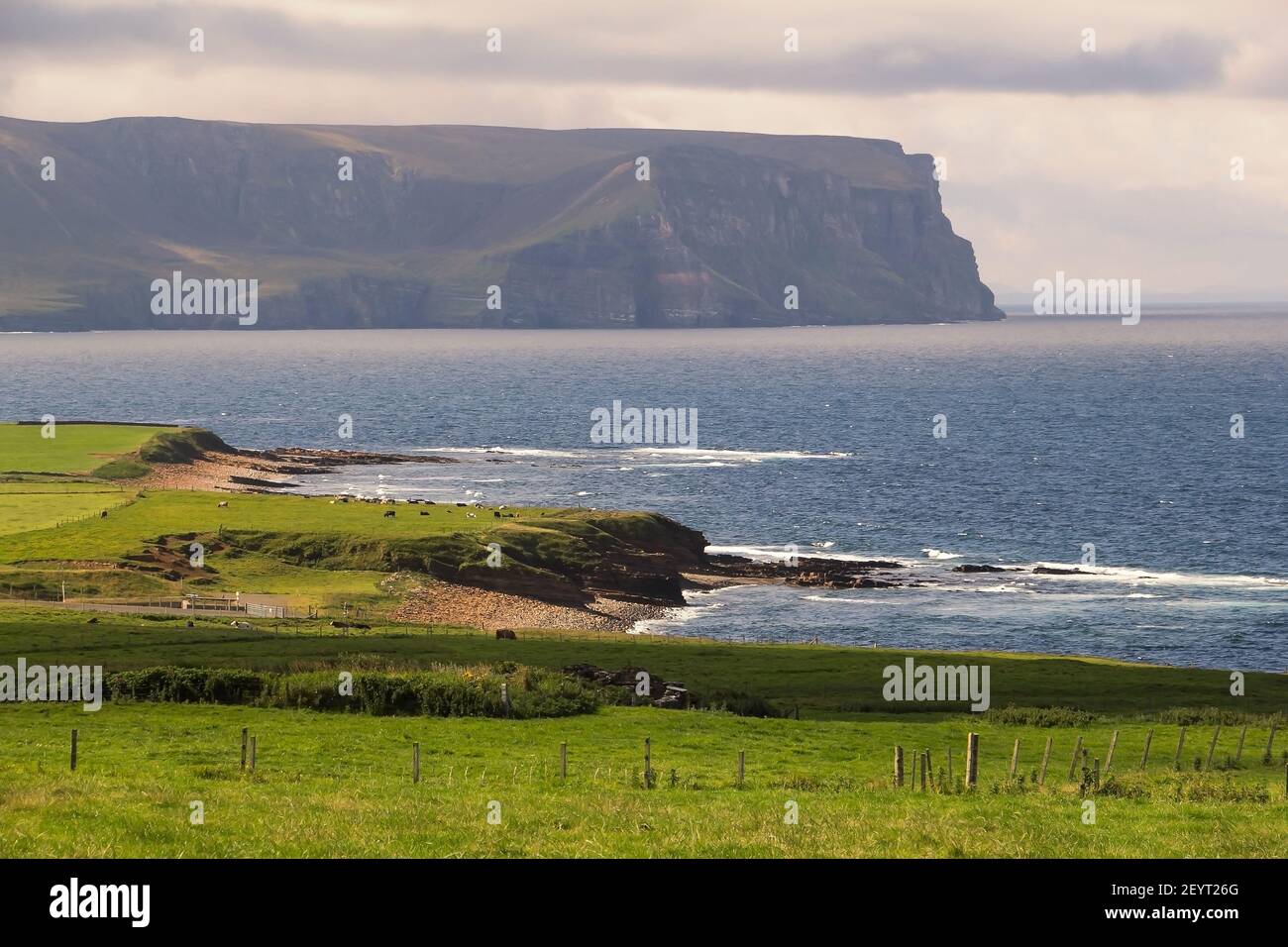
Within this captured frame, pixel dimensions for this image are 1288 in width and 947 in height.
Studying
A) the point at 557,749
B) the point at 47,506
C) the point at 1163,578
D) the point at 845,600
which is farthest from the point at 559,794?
the point at 47,506

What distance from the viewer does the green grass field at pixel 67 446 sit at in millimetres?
146875

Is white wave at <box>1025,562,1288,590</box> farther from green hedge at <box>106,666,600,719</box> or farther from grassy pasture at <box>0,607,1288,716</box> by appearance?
green hedge at <box>106,666,600,719</box>

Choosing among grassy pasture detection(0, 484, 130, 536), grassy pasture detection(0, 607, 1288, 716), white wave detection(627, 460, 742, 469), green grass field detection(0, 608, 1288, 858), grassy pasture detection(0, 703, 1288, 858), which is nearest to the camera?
grassy pasture detection(0, 703, 1288, 858)

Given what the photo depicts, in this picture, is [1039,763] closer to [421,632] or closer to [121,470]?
[421,632]

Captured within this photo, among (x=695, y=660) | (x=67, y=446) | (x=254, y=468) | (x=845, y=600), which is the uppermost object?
(x=67, y=446)

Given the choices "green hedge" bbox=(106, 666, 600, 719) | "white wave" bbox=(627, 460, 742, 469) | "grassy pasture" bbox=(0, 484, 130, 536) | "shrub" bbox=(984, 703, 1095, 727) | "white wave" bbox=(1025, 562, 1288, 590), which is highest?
"white wave" bbox=(627, 460, 742, 469)

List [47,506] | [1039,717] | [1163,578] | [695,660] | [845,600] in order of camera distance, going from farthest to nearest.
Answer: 1. [47,506]
2. [1163,578]
3. [845,600]
4. [695,660]
5. [1039,717]

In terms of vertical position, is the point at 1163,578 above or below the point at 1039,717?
above

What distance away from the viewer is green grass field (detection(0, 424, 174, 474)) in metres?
147

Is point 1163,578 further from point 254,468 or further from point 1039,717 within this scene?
→ point 254,468

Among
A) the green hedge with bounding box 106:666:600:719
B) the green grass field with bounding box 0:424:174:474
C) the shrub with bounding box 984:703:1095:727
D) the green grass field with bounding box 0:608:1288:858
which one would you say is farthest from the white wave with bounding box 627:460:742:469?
the green hedge with bounding box 106:666:600:719

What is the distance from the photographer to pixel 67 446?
6462 inches
